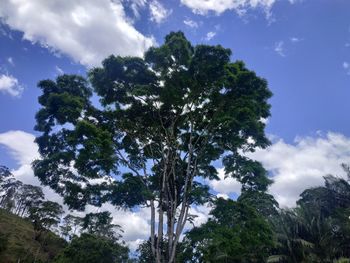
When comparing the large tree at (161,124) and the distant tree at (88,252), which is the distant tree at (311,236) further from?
the distant tree at (88,252)

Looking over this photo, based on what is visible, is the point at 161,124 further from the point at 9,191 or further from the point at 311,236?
the point at 9,191

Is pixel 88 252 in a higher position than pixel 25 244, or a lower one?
lower

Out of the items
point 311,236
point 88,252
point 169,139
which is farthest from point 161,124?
point 88,252

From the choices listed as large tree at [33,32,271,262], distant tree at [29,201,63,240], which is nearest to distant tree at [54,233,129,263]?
distant tree at [29,201,63,240]

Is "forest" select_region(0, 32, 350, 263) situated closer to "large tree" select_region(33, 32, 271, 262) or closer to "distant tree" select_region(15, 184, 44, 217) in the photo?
"large tree" select_region(33, 32, 271, 262)

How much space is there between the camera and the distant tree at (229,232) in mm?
12359

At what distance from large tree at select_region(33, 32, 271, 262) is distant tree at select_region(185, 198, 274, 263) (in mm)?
1090

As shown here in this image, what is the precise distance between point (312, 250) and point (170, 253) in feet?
33.3

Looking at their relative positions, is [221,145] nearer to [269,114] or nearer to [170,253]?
[269,114]

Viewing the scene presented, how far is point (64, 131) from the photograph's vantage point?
15.5 m

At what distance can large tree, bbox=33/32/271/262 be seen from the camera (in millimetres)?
14125

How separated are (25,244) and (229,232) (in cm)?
4196

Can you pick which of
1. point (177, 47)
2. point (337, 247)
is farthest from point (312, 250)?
point (177, 47)

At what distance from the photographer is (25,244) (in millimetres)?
43906
